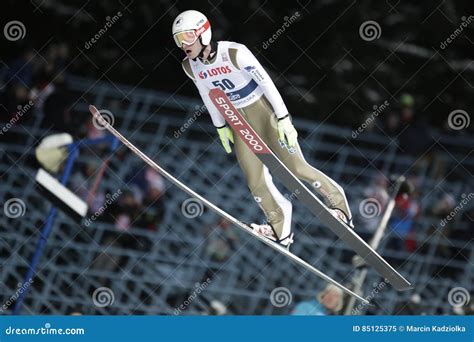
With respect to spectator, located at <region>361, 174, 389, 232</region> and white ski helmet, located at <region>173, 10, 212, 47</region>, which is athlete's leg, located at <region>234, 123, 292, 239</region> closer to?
white ski helmet, located at <region>173, 10, 212, 47</region>

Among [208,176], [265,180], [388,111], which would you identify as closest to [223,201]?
[208,176]

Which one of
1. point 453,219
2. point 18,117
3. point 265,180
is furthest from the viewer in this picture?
point 453,219

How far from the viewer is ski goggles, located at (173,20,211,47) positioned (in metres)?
9.78

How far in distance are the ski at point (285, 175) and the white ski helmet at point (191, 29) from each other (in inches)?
16.7

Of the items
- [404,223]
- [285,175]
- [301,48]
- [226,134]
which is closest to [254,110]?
[226,134]

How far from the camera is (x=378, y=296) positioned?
13.8 metres

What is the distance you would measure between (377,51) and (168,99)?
259 cm

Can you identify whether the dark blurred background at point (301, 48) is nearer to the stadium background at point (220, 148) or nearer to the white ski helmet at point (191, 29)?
the stadium background at point (220, 148)

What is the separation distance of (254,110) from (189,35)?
0.78 meters

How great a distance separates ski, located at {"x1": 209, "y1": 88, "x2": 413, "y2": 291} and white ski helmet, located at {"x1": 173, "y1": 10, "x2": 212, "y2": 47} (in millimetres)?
425

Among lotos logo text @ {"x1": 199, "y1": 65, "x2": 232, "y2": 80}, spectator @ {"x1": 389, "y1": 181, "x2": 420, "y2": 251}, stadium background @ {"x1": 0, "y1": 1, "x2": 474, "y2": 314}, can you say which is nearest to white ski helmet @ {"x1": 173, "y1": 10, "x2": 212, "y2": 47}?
lotos logo text @ {"x1": 199, "y1": 65, "x2": 232, "y2": 80}

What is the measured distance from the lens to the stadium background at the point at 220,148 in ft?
41.2

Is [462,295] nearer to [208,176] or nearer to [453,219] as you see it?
[453,219]

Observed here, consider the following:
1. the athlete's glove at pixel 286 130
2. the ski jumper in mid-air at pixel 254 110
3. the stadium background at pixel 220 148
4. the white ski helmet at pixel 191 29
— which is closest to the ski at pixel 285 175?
the ski jumper in mid-air at pixel 254 110
